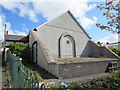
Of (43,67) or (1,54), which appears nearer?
(43,67)

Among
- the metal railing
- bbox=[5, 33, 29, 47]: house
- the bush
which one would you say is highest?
bbox=[5, 33, 29, 47]: house

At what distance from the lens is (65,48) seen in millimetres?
13945

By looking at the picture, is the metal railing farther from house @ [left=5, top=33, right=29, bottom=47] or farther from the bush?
house @ [left=5, top=33, right=29, bottom=47]

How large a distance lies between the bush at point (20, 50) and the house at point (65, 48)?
843 mm

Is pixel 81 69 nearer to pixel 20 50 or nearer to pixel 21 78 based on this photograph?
pixel 21 78

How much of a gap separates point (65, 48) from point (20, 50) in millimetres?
6479

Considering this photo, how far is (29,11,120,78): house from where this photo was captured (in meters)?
7.79

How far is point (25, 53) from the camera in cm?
1103

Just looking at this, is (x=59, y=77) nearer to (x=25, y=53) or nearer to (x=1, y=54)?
(x=25, y=53)

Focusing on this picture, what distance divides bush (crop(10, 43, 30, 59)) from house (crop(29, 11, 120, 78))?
2.77 feet

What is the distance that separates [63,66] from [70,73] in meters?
0.93

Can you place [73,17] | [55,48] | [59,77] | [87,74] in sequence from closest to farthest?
1. [59,77]
2. [87,74]
3. [55,48]
4. [73,17]

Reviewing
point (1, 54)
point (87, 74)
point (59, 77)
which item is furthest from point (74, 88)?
point (1, 54)

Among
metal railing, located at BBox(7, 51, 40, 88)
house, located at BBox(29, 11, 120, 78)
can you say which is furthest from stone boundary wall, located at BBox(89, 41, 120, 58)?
metal railing, located at BBox(7, 51, 40, 88)
